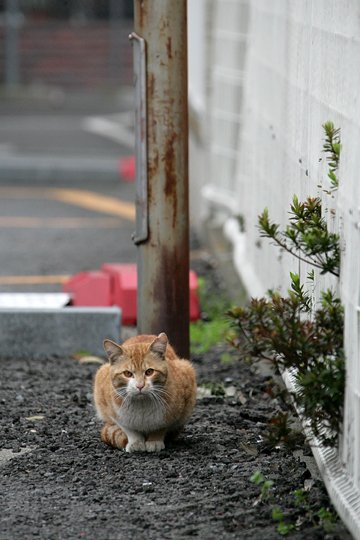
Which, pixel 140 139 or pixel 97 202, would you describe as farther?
pixel 97 202

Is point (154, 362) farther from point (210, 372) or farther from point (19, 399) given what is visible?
point (210, 372)

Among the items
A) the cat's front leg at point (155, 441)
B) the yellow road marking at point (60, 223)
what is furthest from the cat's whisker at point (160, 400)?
the yellow road marking at point (60, 223)

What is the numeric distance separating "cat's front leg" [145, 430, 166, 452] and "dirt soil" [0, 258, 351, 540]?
52mm

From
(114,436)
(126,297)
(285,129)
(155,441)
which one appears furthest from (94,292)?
(155,441)

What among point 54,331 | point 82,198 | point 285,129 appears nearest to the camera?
point 285,129

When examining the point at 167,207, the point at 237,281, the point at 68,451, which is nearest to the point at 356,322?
the point at 68,451

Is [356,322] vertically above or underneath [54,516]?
above

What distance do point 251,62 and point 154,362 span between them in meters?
5.23

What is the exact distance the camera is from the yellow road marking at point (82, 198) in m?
16.1

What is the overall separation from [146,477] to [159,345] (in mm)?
709

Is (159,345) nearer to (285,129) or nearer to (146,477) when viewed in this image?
(146,477)

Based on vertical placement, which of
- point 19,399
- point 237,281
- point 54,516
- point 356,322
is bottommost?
point 237,281

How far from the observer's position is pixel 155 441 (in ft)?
21.0

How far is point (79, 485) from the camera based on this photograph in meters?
5.85
